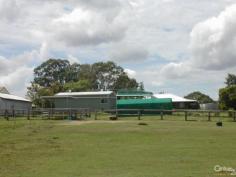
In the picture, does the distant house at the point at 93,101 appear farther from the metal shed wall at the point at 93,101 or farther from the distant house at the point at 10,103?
the distant house at the point at 10,103

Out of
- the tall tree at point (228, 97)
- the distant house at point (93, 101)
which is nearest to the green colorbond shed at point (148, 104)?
the tall tree at point (228, 97)

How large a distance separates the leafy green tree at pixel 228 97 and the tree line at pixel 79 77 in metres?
49.8

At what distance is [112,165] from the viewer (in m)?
15.1

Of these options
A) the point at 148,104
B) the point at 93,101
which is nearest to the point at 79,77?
the point at 93,101

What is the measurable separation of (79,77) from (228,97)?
67.3 metres

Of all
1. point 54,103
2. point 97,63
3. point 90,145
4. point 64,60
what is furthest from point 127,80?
point 90,145

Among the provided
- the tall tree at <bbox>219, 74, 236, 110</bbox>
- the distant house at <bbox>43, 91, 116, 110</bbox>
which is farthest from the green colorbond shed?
the distant house at <bbox>43, 91, 116, 110</bbox>

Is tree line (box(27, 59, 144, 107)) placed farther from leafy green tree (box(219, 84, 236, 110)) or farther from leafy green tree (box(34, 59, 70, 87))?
leafy green tree (box(219, 84, 236, 110))

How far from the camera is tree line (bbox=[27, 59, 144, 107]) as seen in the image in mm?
115188

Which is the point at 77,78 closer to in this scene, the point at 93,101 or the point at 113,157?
the point at 93,101

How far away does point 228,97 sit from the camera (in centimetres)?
6762

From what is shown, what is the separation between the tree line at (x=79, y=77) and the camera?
11519cm

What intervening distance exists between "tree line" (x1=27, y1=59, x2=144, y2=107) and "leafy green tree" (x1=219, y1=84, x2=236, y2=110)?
4975 centimetres

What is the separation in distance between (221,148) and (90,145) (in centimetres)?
551
